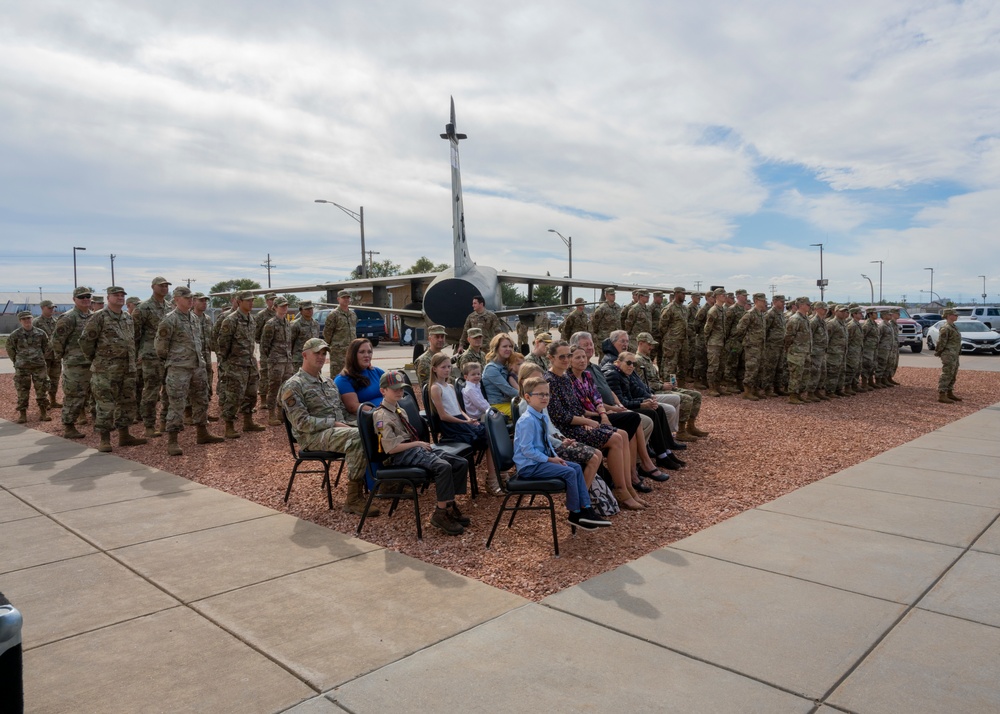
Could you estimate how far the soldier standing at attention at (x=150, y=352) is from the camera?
8.90 m

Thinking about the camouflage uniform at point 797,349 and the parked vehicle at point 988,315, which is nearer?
the camouflage uniform at point 797,349

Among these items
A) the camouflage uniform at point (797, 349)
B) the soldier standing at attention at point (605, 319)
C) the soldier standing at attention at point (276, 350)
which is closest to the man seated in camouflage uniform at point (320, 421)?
the soldier standing at attention at point (276, 350)

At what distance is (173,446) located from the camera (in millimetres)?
7844

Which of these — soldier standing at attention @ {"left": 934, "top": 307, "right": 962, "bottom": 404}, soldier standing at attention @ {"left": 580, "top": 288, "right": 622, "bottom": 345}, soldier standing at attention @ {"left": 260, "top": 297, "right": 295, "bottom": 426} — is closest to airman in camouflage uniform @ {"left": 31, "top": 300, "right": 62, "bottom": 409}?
soldier standing at attention @ {"left": 260, "top": 297, "right": 295, "bottom": 426}

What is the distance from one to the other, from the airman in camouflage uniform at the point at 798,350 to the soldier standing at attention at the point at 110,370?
10.6 meters

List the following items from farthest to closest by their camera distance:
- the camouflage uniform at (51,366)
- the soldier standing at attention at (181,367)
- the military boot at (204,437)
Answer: the camouflage uniform at (51,366)
the military boot at (204,437)
the soldier standing at attention at (181,367)

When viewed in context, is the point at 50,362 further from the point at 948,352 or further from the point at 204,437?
the point at 948,352

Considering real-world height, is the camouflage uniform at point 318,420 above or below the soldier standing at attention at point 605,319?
below

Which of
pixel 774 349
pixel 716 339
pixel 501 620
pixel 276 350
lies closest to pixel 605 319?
pixel 716 339

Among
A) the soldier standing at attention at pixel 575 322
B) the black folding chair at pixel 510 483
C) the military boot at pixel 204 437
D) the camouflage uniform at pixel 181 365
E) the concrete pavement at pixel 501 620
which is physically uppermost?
the soldier standing at attention at pixel 575 322

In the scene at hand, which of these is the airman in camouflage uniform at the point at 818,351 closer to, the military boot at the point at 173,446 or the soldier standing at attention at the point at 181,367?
the soldier standing at attention at the point at 181,367

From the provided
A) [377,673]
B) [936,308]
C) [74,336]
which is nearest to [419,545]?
[377,673]

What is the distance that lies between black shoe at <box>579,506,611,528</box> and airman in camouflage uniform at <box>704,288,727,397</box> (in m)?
8.56

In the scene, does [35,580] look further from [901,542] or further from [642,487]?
[901,542]
